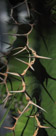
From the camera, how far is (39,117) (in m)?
0.42

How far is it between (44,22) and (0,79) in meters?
0.15

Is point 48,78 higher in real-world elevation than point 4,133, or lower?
higher

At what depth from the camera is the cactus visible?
408 millimetres

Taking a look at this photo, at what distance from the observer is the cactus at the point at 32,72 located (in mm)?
408

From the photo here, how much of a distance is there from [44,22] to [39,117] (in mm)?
197

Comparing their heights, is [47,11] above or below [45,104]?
above

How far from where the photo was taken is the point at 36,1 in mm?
435

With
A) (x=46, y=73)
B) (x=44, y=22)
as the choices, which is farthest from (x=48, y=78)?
(x=44, y=22)

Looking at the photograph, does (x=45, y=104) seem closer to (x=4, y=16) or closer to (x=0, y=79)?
(x=0, y=79)

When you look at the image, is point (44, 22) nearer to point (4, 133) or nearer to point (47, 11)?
point (47, 11)

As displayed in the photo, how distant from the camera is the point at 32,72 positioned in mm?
422

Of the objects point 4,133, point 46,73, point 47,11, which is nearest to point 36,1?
point 47,11

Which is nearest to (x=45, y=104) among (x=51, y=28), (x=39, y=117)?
(x=39, y=117)

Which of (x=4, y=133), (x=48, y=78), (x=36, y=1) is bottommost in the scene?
(x=4, y=133)
